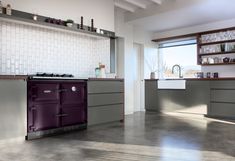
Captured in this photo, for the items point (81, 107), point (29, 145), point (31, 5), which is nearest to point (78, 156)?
point (29, 145)

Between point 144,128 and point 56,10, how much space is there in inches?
104

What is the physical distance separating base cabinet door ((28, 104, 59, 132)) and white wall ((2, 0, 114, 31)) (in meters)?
1.61

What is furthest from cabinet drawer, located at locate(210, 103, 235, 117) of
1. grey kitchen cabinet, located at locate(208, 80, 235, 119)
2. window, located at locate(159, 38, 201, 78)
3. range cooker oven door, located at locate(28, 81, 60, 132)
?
range cooker oven door, located at locate(28, 81, 60, 132)

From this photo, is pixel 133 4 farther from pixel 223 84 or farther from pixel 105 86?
pixel 223 84

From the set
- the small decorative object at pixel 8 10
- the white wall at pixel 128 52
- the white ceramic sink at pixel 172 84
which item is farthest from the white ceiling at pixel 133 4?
the small decorative object at pixel 8 10

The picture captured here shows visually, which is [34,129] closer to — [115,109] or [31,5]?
[115,109]

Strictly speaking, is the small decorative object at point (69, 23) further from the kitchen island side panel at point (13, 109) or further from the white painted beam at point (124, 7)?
the white painted beam at point (124, 7)

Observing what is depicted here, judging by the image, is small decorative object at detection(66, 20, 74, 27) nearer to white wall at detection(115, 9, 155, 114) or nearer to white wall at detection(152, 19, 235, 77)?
white wall at detection(115, 9, 155, 114)

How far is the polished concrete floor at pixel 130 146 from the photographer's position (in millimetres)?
2512

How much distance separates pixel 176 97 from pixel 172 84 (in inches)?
14.1

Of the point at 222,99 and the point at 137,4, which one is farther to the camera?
the point at 137,4

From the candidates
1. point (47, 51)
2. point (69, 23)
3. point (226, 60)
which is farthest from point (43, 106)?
point (226, 60)

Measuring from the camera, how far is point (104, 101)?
437 centimetres

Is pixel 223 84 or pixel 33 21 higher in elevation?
pixel 33 21
